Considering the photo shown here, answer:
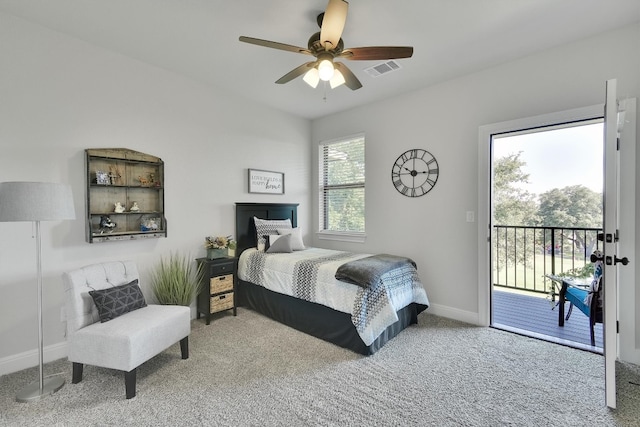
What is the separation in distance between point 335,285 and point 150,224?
6.75ft

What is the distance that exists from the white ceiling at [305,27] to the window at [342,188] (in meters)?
1.46

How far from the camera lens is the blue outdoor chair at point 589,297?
99.2 inches

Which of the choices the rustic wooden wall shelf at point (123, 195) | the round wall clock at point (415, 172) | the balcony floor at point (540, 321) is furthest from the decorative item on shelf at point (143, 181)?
the balcony floor at point (540, 321)

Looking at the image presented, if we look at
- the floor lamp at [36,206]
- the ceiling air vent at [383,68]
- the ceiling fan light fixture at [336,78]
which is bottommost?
the floor lamp at [36,206]

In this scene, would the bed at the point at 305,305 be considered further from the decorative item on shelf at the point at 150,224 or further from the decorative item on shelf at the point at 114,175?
the decorative item on shelf at the point at 114,175

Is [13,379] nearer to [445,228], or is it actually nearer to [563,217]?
[445,228]

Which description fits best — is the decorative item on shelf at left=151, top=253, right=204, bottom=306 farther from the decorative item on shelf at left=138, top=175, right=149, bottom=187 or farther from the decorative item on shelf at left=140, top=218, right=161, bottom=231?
the decorative item on shelf at left=138, top=175, right=149, bottom=187

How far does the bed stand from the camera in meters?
2.57

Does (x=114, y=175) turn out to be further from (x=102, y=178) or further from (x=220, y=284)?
(x=220, y=284)

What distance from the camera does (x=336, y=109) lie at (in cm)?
439

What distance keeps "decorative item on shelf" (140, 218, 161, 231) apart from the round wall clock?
2.93 metres

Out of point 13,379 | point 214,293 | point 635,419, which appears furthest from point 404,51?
point 13,379

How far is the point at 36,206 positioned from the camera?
1894 millimetres

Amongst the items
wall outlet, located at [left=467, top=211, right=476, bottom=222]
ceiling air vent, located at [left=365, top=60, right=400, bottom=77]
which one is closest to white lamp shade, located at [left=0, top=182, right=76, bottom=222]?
ceiling air vent, located at [left=365, top=60, right=400, bottom=77]
